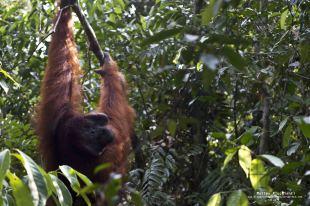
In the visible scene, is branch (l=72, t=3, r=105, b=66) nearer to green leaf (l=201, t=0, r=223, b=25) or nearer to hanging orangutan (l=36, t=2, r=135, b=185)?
hanging orangutan (l=36, t=2, r=135, b=185)

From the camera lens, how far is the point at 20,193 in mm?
1832

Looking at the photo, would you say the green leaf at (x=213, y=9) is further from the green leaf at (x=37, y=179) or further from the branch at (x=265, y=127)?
the branch at (x=265, y=127)

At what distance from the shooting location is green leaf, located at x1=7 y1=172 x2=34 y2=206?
5.97 feet

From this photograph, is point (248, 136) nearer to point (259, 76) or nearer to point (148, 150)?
point (259, 76)

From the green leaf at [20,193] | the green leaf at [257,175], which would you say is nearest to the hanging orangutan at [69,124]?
the green leaf at [20,193]

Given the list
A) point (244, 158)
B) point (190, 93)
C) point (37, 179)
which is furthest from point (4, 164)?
point (190, 93)

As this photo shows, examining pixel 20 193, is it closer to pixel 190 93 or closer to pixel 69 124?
pixel 69 124

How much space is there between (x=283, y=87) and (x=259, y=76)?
17 centimetres

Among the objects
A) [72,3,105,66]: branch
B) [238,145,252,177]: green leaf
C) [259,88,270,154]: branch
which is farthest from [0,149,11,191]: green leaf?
[72,3,105,66]: branch

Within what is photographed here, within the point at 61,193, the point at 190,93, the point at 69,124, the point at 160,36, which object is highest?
the point at 160,36

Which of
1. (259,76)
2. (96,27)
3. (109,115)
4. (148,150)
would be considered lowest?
(148,150)

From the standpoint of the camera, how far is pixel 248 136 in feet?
6.39

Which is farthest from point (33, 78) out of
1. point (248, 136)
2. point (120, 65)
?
point (248, 136)

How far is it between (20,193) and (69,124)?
1835mm
